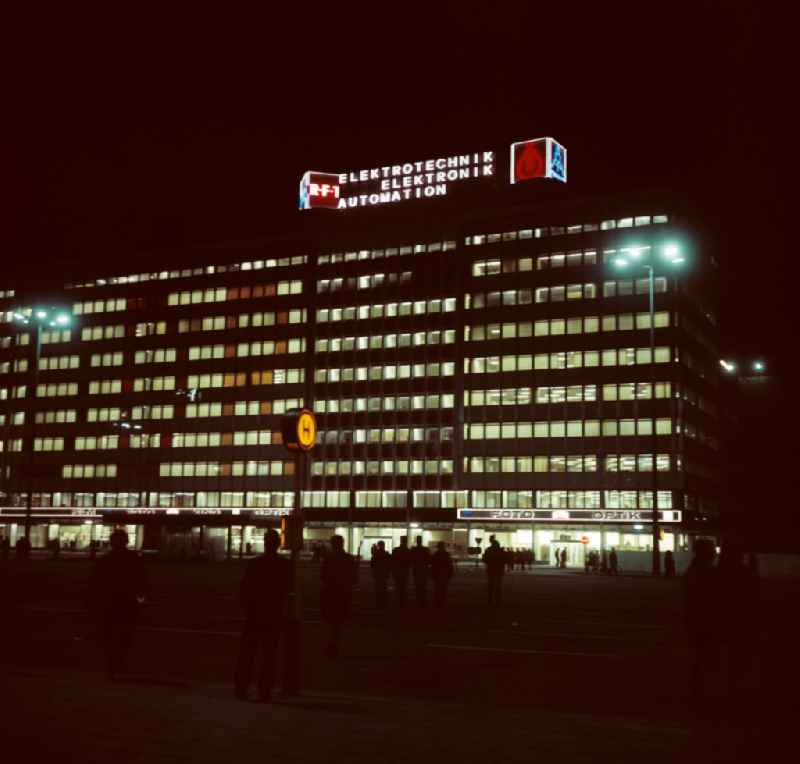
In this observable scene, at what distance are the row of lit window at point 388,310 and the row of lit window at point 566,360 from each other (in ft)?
19.8

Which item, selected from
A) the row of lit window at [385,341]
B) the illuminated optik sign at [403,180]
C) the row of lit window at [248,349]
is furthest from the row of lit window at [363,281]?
the illuminated optik sign at [403,180]

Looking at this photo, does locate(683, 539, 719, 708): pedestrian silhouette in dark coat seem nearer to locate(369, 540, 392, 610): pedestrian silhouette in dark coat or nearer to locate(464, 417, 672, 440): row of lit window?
locate(369, 540, 392, 610): pedestrian silhouette in dark coat

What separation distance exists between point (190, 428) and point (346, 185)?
28.7m

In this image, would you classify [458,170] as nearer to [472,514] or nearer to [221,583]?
[472,514]

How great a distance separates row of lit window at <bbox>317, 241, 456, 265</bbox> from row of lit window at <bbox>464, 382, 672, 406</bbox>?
14.3 m

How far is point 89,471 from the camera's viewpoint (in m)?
97.6

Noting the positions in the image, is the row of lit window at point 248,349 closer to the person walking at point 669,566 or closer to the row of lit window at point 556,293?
the row of lit window at point 556,293

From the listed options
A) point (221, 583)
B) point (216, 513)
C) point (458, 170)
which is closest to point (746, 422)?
point (458, 170)

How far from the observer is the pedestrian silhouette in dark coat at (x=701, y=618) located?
1039 centimetres

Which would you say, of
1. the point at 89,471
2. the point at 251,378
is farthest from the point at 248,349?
the point at 89,471

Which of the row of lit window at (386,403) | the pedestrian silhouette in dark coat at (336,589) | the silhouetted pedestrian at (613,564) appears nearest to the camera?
the pedestrian silhouette in dark coat at (336,589)

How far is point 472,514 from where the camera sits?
81.6 metres

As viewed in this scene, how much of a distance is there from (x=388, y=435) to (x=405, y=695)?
7767 centimetres

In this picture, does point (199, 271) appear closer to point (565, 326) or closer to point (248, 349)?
point (248, 349)
